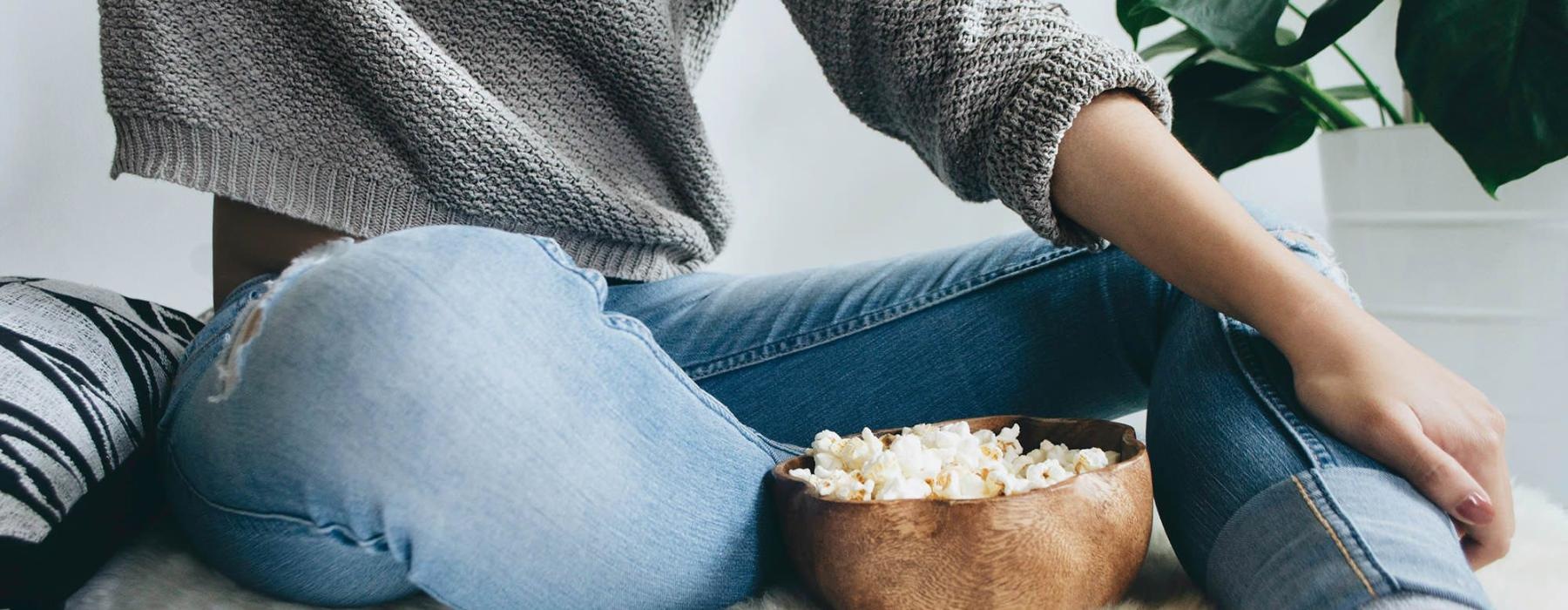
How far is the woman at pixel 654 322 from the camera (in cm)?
46

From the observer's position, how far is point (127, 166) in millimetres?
751

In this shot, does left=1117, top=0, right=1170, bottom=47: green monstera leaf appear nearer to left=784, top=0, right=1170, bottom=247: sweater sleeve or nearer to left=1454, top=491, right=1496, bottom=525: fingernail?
left=784, top=0, right=1170, bottom=247: sweater sleeve

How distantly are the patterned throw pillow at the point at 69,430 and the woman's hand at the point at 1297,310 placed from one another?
569 mm

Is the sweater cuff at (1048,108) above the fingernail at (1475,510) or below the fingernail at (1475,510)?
above

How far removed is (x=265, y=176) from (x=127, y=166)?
100mm

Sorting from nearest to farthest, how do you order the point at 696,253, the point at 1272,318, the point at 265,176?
the point at 1272,318
the point at 265,176
the point at 696,253

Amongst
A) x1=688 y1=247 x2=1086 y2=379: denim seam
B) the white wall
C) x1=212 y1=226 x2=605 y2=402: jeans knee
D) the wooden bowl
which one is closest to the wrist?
the wooden bowl

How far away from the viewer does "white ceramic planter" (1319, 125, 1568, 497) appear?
1067 millimetres

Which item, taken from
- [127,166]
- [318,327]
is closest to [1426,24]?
[318,327]

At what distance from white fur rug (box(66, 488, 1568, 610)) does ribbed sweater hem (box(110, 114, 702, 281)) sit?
9.1 inches

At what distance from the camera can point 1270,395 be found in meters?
0.57

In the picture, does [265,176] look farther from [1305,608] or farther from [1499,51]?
[1499,51]

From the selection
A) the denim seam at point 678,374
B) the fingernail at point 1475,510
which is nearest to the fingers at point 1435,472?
the fingernail at point 1475,510

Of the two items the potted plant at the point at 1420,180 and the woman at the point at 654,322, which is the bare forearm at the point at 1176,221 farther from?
the potted plant at the point at 1420,180
